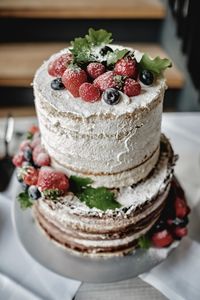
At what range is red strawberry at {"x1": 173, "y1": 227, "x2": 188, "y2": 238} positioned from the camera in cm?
141

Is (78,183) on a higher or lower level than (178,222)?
higher

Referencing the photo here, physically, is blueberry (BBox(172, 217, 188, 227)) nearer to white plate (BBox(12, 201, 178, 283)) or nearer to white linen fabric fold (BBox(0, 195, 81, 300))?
white plate (BBox(12, 201, 178, 283))

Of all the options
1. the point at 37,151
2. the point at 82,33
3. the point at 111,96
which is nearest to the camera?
the point at 111,96

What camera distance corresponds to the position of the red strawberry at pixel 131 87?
1.12 m

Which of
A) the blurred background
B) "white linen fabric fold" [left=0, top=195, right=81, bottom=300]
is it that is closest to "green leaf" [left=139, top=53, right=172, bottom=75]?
"white linen fabric fold" [left=0, top=195, right=81, bottom=300]

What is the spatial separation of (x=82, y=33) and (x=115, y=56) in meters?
1.61

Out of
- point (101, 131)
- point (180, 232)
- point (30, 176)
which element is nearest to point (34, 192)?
point (30, 176)

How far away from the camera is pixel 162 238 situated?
138 cm

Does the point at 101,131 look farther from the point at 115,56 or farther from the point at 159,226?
the point at 159,226

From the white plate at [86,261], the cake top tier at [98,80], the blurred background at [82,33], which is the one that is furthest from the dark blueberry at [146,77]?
the blurred background at [82,33]

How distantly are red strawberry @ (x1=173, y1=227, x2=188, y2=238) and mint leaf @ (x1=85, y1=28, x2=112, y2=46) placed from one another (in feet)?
2.08

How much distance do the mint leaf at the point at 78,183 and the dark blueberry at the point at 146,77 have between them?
1.02 feet

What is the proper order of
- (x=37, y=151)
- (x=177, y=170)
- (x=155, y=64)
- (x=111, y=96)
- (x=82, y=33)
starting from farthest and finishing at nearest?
1. (x=82, y=33)
2. (x=177, y=170)
3. (x=37, y=151)
4. (x=155, y=64)
5. (x=111, y=96)

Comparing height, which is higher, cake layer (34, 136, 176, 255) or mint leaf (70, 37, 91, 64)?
mint leaf (70, 37, 91, 64)
